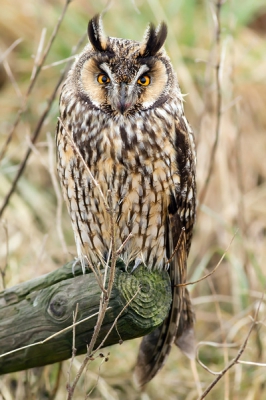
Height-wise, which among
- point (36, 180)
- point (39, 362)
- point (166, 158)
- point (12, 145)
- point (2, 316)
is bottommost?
point (39, 362)

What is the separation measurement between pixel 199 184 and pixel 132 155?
98.6 inches

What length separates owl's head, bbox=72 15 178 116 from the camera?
2.78 meters

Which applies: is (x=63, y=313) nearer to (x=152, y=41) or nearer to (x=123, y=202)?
(x=123, y=202)

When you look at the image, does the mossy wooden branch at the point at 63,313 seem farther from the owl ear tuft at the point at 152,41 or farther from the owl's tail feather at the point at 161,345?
the owl ear tuft at the point at 152,41

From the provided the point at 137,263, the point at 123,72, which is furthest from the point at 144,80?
the point at 137,263

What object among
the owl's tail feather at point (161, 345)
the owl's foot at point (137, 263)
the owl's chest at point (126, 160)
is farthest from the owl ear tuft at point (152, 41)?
the owl's tail feather at point (161, 345)

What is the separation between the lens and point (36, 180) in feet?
19.1

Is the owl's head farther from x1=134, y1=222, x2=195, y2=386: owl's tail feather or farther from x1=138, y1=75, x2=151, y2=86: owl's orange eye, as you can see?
x1=134, y1=222, x2=195, y2=386: owl's tail feather

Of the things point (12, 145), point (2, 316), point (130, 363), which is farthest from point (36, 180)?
point (2, 316)

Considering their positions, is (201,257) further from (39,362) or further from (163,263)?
(39,362)

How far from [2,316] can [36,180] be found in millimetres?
3276

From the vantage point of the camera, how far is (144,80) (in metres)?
2.88

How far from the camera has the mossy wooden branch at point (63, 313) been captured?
2.53m

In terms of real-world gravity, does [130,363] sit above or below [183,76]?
below
